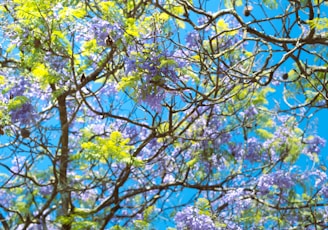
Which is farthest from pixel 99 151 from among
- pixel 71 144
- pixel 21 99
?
pixel 71 144

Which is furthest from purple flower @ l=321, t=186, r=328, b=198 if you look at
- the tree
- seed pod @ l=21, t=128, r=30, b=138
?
seed pod @ l=21, t=128, r=30, b=138

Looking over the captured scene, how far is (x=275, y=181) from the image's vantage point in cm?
715

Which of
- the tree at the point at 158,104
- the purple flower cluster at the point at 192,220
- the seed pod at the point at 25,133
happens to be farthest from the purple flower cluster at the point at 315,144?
the seed pod at the point at 25,133

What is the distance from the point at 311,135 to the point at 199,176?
1.99 m

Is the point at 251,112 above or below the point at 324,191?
above

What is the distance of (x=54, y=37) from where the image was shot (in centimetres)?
507

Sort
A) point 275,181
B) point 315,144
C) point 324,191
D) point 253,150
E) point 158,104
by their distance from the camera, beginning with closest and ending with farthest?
point 158,104, point 275,181, point 324,191, point 253,150, point 315,144

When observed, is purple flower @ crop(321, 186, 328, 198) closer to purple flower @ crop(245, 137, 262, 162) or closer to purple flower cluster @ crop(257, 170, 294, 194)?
purple flower cluster @ crop(257, 170, 294, 194)

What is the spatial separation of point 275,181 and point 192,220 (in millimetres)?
1473

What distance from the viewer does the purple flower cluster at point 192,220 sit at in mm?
6074

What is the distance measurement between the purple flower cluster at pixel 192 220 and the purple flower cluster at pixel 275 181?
1.08 meters

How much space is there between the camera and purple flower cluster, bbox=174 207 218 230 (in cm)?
607

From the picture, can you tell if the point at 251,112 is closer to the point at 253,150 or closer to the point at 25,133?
the point at 253,150

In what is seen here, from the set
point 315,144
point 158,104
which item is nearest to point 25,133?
point 158,104
